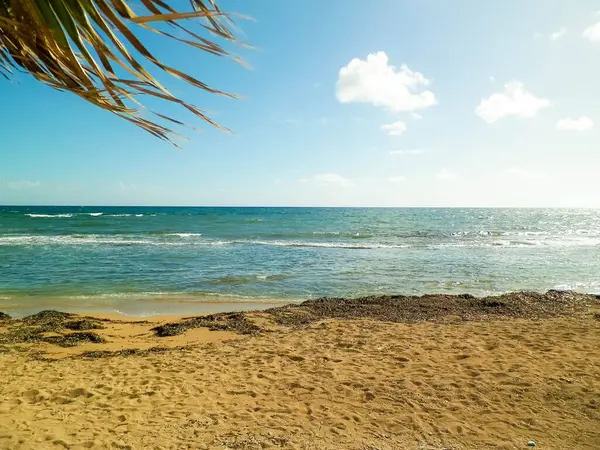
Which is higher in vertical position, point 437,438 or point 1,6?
point 1,6

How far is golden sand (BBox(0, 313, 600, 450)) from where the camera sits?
4180 mm

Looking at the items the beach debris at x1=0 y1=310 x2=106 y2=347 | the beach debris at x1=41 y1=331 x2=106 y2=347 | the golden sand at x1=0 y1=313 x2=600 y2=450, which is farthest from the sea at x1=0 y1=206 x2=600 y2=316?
the golden sand at x1=0 y1=313 x2=600 y2=450

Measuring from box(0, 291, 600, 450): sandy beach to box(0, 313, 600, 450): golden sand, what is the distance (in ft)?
0.07

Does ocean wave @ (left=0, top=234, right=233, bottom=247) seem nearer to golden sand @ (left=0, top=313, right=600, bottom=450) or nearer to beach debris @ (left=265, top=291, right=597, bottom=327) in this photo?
beach debris @ (left=265, top=291, right=597, bottom=327)

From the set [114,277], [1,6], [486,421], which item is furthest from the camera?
[114,277]

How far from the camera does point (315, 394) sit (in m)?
5.20

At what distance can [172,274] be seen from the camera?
15.9 metres

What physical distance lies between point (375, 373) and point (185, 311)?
6590 millimetres

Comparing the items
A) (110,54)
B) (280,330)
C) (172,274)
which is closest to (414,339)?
(280,330)

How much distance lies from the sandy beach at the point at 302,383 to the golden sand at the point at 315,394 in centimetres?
2

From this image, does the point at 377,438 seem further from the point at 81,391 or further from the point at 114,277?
the point at 114,277

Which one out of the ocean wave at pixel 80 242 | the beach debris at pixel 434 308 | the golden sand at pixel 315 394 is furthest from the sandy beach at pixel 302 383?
the ocean wave at pixel 80 242

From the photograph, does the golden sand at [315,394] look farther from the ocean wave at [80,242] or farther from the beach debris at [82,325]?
the ocean wave at [80,242]

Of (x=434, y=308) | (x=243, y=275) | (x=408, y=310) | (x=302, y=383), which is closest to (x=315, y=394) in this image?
(x=302, y=383)
